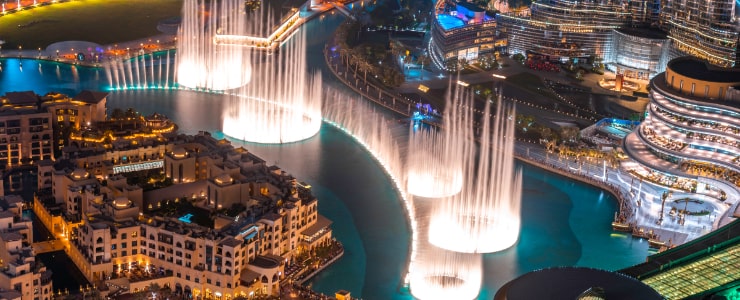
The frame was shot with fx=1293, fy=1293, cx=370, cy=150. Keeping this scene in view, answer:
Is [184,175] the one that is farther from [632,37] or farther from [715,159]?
[632,37]

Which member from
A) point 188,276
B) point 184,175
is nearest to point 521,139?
point 184,175

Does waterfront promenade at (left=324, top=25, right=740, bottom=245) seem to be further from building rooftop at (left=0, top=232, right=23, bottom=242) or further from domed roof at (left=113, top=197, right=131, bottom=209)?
building rooftop at (left=0, top=232, right=23, bottom=242)

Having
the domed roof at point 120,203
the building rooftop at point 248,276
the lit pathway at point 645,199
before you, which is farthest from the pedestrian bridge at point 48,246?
the lit pathway at point 645,199

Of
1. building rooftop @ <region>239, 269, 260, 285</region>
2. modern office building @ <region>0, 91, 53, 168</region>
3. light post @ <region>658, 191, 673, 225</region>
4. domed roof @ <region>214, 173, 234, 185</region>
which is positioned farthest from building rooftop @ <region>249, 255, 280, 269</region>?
light post @ <region>658, 191, 673, 225</region>

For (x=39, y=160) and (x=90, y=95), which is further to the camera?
(x=90, y=95)

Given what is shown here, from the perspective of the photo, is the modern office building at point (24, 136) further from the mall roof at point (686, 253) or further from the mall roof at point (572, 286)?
the mall roof at point (686, 253)
